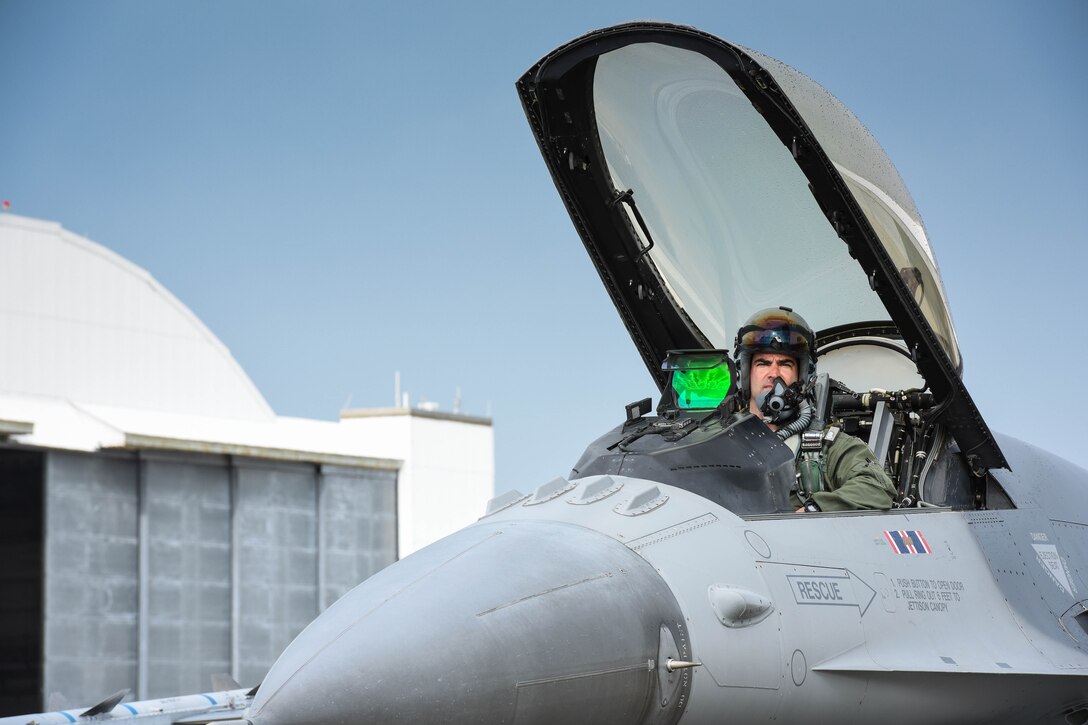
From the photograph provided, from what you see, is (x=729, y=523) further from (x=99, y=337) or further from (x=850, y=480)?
(x=99, y=337)

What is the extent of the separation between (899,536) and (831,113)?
248cm

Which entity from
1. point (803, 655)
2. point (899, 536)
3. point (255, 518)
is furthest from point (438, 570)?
point (255, 518)

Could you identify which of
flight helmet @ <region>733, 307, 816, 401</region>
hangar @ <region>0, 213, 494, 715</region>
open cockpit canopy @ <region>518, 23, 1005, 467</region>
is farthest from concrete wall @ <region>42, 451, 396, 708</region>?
flight helmet @ <region>733, 307, 816, 401</region>

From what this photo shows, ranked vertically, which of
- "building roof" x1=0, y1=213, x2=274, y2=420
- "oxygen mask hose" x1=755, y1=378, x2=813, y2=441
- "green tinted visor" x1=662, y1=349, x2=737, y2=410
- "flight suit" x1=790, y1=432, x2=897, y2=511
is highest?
"building roof" x1=0, y1=213, x2=274, y2=420

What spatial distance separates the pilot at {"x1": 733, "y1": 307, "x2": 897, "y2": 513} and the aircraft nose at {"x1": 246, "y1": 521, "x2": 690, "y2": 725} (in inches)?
66.3

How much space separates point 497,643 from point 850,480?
8.75 feet

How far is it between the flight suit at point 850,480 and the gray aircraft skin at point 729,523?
0.11m

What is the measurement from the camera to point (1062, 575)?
782 cm

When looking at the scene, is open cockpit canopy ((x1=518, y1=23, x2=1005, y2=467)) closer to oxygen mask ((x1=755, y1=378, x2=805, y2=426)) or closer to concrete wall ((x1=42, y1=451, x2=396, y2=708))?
oxygen mask ((x1=755, y1=378, x2=805, y2=426))

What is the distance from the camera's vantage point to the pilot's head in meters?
7.79

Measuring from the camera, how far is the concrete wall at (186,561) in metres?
25.2

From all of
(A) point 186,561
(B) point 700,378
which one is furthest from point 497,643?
(A) point 186,561

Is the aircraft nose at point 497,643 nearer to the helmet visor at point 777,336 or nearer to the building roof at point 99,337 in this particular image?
the helmet visor at point 777,336

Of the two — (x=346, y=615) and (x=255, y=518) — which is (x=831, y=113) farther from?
(x=255, y=518)
